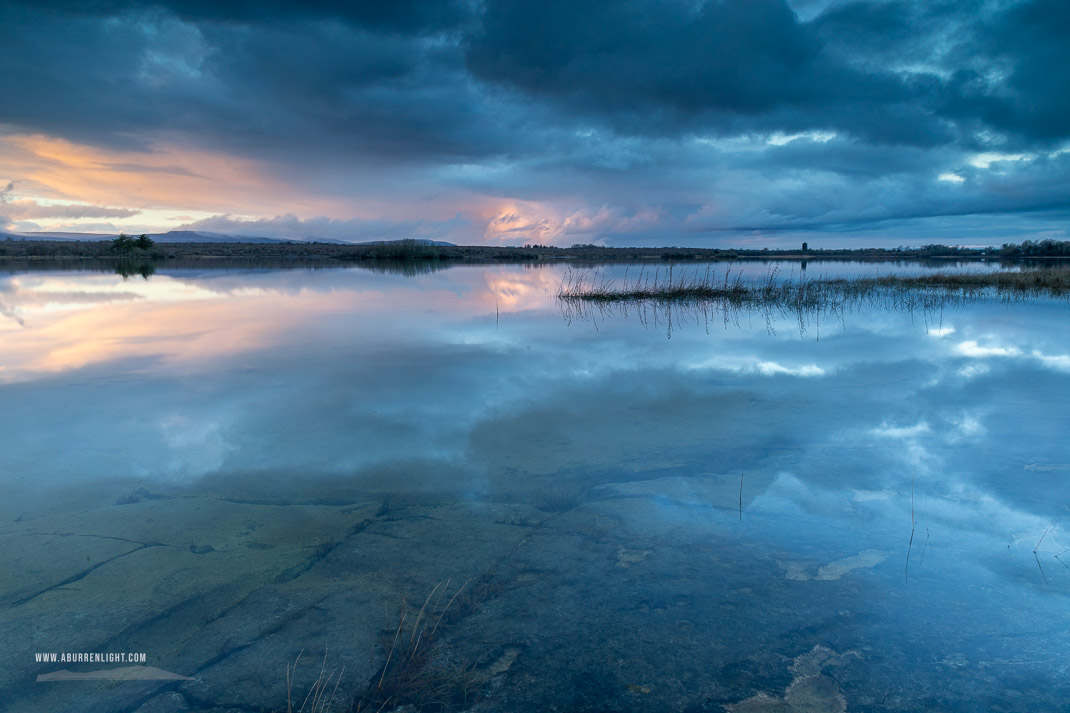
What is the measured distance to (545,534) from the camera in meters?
3.26

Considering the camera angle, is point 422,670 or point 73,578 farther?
point 73,578

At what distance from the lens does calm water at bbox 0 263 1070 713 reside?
2.16 metres

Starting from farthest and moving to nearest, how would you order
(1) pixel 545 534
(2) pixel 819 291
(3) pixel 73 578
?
(2) pixel 819 291
(1) pixel 545 534
(3) pixel 73 578

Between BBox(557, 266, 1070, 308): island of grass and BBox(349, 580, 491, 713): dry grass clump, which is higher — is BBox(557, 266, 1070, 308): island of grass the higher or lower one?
the higher one

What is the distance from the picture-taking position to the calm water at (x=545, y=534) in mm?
2164

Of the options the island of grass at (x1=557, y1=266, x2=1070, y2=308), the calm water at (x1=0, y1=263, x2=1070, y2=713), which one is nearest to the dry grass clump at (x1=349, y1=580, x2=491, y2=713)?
the calm water at (x1=0, y1=263, x2=1070, y2=713)

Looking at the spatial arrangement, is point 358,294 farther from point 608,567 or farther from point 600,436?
point 608,567

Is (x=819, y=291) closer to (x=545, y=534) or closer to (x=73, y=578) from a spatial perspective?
(x=545, y=534)

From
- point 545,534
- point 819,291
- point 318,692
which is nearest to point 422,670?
point 318,692

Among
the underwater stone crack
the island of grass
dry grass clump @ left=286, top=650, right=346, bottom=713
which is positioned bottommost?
dry grass clump @ left=286, top=650, right=346, bottom=713

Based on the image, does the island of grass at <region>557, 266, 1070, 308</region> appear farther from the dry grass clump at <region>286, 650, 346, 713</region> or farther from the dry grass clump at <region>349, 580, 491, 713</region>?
the dry grass clump at <region>286, 650, 346, 713</region>

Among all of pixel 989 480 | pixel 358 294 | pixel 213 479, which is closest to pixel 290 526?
pixel 213 479

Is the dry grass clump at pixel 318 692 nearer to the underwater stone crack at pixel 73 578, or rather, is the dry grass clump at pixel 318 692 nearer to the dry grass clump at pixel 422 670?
the dry grass clump at pixel 422 670

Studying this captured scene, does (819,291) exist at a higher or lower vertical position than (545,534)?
higher
